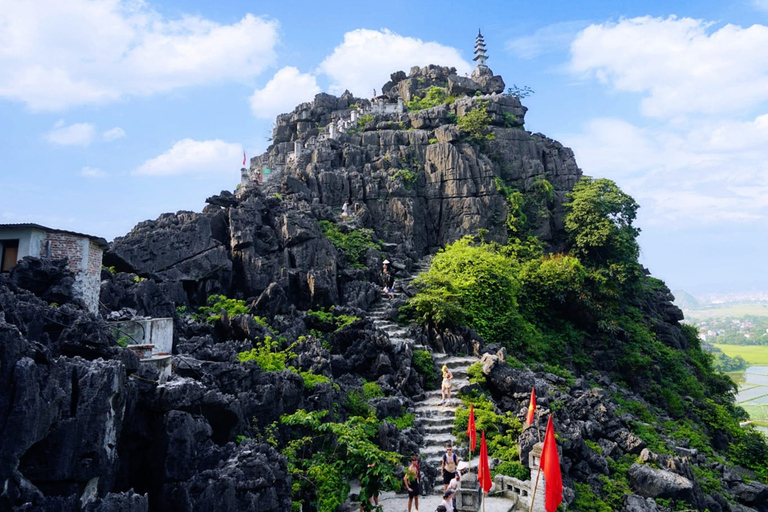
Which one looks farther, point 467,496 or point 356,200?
point 356,200

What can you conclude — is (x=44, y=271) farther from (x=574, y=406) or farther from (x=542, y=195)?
(x=542, y=195)

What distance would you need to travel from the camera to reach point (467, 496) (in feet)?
41.7

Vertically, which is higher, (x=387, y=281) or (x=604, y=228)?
(x=604, y=228)

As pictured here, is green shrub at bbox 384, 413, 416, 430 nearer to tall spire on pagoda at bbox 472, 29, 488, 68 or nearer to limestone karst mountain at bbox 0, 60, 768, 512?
limestone karst mountain at bbox 0, 60, 768, 512

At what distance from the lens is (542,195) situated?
38375 millimetres

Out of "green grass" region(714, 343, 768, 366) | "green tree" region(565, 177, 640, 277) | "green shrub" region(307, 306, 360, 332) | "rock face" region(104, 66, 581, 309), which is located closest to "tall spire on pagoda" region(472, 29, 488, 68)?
"rock face" region(104, 66, 581, 309)

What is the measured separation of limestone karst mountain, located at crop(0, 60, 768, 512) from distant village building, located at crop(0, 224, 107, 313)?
996mm

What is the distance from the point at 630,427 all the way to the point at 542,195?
20.4 m

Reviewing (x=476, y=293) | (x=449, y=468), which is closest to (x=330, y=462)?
(x=449, y=468)

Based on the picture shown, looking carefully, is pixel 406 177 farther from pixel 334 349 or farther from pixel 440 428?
pixel 440 428

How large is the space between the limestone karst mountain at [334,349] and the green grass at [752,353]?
96.9 metres

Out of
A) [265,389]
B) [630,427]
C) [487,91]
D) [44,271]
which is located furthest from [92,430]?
[487,91]

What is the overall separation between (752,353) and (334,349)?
476 feet

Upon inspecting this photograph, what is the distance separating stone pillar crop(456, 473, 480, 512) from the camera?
12.6 meters
